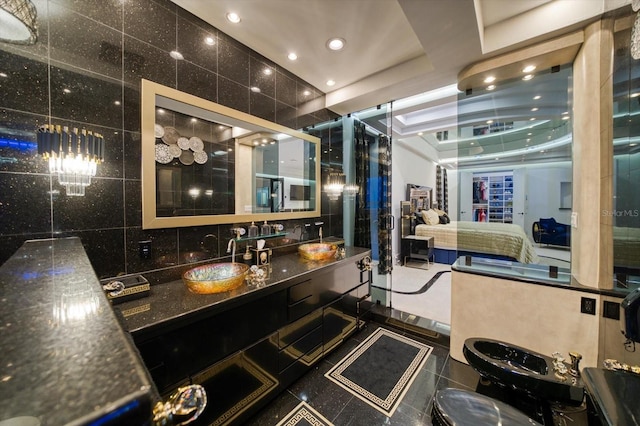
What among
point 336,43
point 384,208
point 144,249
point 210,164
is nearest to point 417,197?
point 384,208

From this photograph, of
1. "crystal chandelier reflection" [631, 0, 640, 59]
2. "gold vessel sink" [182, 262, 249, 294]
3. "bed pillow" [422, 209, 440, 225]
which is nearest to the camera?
"crystal chandelier reflection" [631, 0, 640, 59]

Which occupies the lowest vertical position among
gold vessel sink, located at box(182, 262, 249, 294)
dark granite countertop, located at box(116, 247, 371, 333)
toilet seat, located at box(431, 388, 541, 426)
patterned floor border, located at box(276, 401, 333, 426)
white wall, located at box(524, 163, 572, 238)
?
patterned floor border, located at box(276, 401, 333, 426)

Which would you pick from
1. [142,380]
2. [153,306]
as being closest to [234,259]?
[153,306]

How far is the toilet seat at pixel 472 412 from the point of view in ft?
3.36

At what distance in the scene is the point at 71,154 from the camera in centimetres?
122

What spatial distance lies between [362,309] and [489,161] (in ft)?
7.32

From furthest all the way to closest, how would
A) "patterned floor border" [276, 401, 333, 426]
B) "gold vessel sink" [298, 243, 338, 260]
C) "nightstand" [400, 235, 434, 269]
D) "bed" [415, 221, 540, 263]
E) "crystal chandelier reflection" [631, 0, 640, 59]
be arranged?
1. "nightstand" [400, 235, 434, 269]
2. "bed" [415, 221, 540, 263]
3. "gold vessel sink" [298, 243, 338, 260]
4. "patterned floor border" [276, 401, 333, 426]
5. "crystal chandelier reflection" [631, 0, 640, 59]

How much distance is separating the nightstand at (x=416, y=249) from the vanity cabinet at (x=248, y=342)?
3501mm

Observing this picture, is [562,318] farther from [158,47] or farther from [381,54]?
[158,47]

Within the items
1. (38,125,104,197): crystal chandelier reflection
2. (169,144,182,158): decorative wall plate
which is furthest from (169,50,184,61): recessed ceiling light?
(38,125,104,197): crystal chandelier reflection

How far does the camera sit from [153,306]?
1331mm

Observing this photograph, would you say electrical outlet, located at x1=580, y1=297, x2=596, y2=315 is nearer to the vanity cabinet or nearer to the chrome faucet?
the vanity cabinet

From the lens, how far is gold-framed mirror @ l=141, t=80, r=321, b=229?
1.63 metres

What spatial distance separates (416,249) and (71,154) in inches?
216
